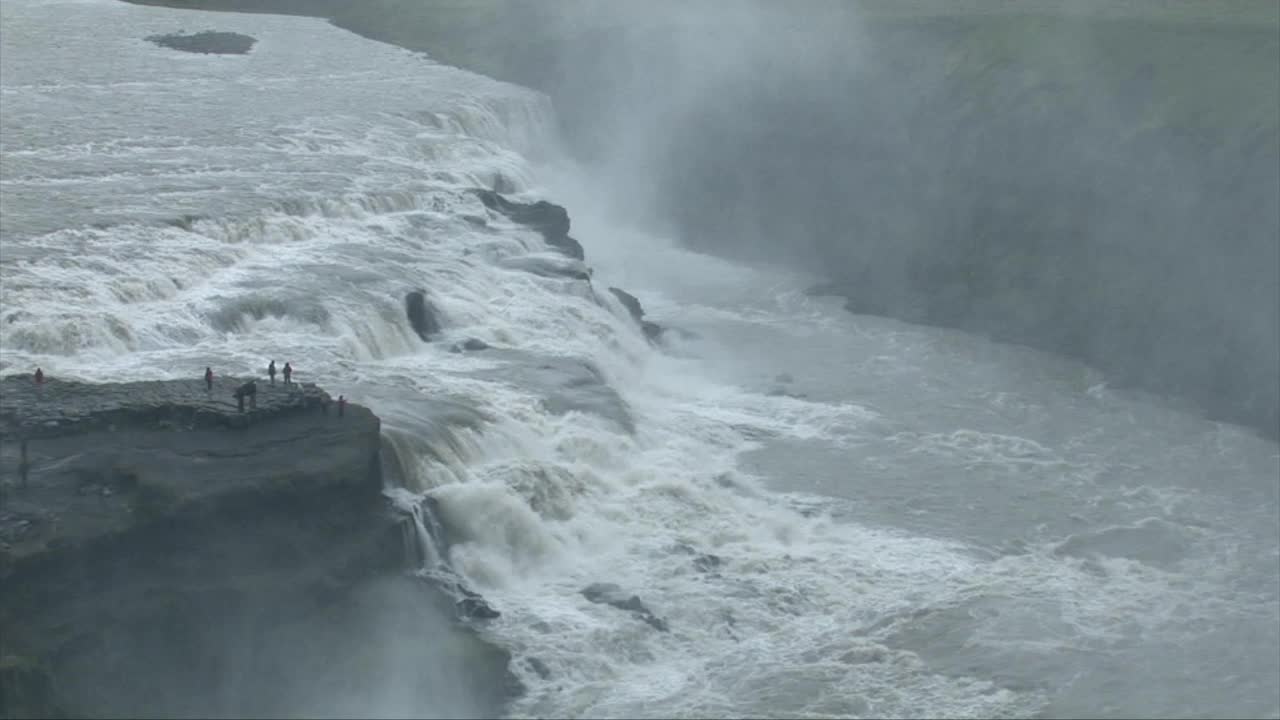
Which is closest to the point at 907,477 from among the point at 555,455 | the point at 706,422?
the point at 706,422

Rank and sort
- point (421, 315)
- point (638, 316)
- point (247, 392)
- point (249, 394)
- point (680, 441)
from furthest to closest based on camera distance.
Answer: point (638, 316) → point (421, 315) → point (680, 441) → point (249, 394) → point (247, 392)

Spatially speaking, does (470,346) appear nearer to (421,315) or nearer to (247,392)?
(421,315)

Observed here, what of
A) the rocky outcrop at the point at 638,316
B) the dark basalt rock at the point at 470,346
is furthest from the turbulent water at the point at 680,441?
the rocky outcrop at the point at 638,316

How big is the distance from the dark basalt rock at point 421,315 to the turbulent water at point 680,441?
363mm

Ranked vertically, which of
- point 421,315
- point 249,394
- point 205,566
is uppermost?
point 421,315

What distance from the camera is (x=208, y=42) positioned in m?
74.4

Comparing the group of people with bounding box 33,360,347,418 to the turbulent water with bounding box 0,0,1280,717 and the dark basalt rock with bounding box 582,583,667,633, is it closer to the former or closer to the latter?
the turbulent water with bounding box 0,0,1280,717

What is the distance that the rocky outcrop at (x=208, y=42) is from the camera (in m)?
72.8

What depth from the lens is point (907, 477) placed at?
39.3 m

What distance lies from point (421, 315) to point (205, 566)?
14973 mm

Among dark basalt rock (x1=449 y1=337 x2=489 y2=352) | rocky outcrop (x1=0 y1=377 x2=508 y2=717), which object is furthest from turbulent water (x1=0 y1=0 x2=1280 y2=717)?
rocky outcrop (x1=0 y1=377 x2=508 y2=717)

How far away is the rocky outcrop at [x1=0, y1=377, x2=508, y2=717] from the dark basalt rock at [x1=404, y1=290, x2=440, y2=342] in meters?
10.0

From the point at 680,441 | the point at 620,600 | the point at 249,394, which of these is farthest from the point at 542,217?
the point at 620,600

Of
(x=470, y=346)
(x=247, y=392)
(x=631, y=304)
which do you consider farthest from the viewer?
(x=631, y=304)
